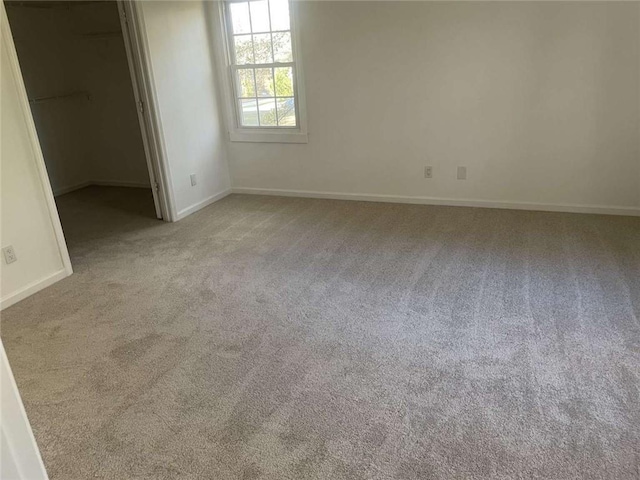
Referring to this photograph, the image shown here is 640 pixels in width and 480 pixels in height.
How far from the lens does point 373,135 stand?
14.8ft

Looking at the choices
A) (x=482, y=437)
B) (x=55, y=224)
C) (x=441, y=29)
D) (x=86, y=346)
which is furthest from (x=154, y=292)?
(x=441, y=29)

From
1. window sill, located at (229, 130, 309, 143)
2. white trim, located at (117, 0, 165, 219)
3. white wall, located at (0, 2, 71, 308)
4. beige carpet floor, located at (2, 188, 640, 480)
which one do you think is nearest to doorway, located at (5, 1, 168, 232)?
white trim, located at (117, 0, 165, 219)

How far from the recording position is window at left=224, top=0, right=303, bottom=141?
4.54 metres

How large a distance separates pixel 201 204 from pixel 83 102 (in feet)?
7.76

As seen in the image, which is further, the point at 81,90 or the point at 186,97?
the point at 81,90

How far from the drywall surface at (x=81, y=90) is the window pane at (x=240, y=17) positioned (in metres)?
1.56

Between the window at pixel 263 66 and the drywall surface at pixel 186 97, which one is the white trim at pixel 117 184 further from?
the window at pixel 263 66

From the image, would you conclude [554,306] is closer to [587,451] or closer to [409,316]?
[409,316]

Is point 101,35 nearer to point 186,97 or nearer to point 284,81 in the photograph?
point 186,97

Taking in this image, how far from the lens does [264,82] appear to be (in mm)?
4789

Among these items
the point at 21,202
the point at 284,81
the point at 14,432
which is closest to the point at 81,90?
the point at 284,81

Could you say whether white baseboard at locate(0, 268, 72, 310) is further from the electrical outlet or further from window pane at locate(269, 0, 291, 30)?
window pane at locate(269, 0, 291, 30)

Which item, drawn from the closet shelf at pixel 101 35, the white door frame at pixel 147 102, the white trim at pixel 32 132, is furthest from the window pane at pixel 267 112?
the white trim at pixel 32 132

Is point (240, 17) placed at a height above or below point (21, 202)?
above
